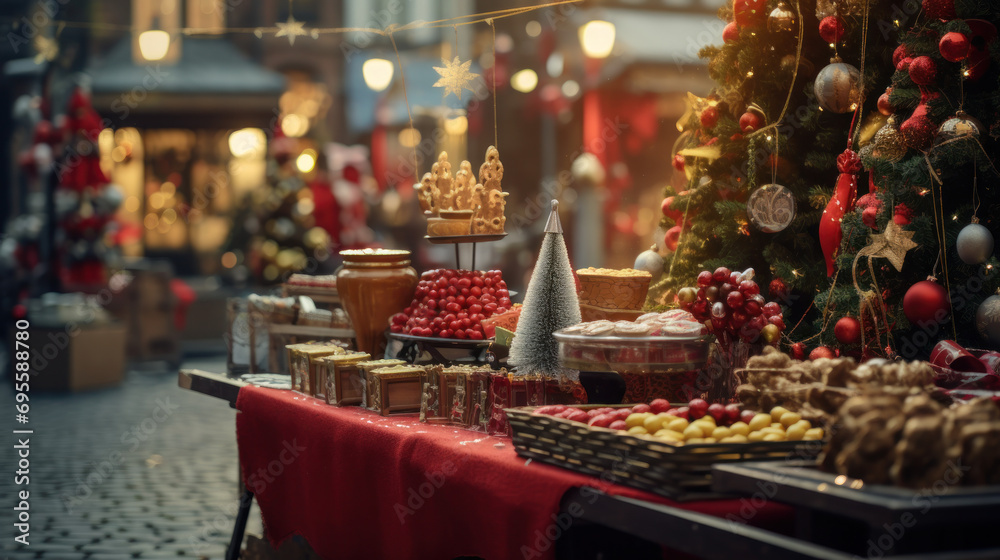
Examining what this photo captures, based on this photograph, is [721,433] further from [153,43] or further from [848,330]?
[153,43]

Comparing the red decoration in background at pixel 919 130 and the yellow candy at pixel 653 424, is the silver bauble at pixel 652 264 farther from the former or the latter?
the yellow candy at pixel 653 424

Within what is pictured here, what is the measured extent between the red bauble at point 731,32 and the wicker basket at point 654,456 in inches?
74.5

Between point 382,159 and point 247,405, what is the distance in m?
17.6

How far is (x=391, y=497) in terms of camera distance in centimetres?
309

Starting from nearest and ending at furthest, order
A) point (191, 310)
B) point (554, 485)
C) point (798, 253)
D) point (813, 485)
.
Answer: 1. point (813, 485)
2. point (554, 485)
3. point (798, 253)
4. point (191, 310)

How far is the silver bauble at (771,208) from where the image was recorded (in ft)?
11.3

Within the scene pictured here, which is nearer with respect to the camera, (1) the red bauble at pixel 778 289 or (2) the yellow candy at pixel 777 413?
(2) the yellow candy at pixel 777 413

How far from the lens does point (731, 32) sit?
147 inches

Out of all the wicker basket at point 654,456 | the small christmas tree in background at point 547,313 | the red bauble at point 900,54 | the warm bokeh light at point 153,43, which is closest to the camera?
the wicker basket at point 654,456

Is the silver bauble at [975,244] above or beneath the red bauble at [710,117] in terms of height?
beneath

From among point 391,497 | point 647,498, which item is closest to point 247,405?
point 391,497

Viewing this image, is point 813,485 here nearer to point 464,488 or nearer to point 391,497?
point 464,488

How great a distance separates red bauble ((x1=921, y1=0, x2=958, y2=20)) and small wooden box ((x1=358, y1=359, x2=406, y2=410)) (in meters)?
2.12

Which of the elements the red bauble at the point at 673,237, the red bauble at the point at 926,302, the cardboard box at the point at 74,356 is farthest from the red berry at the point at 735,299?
the cardboard box at the point at 74,356
